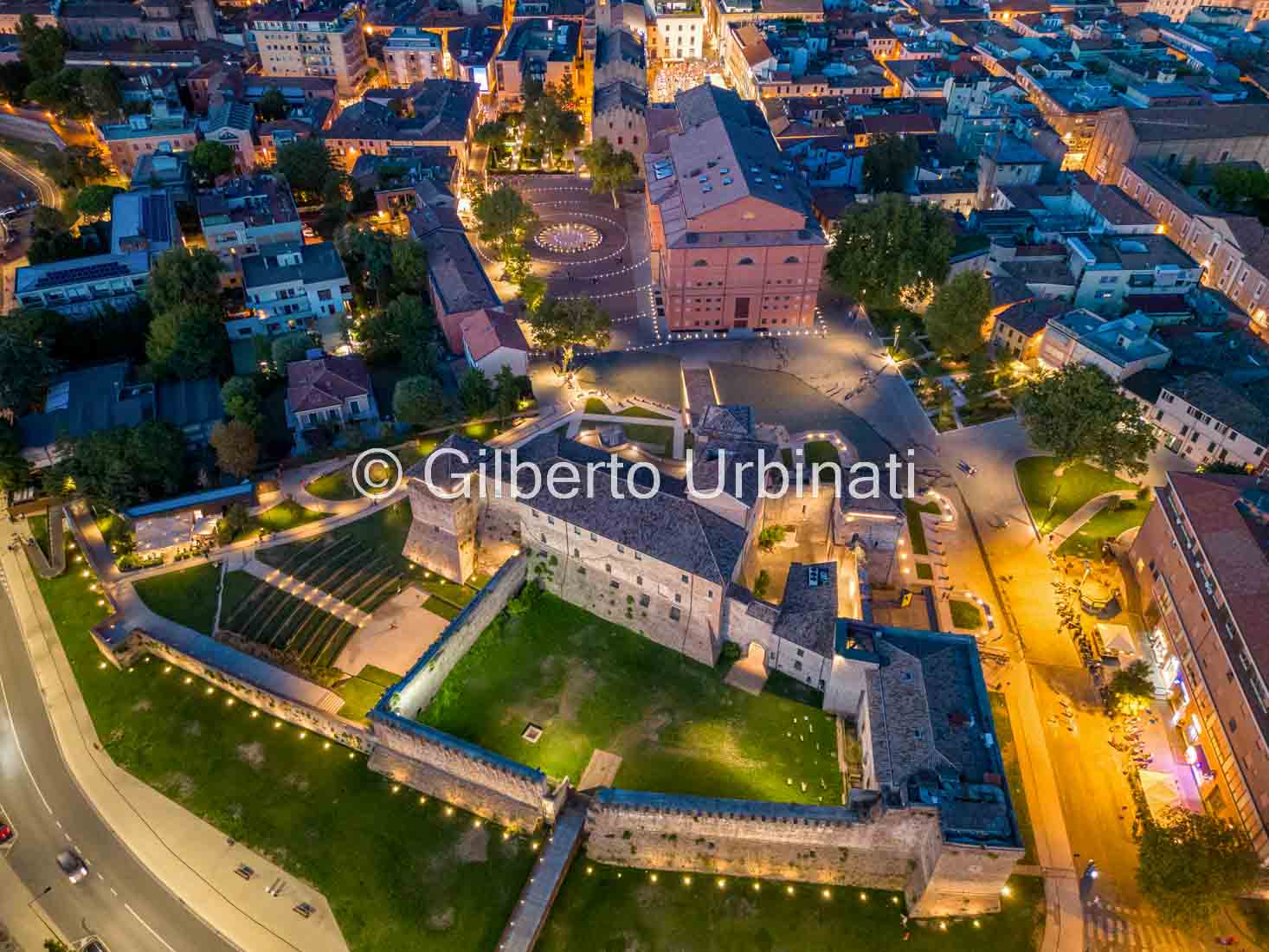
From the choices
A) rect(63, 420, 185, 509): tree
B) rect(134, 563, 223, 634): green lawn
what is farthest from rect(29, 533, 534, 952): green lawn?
rect(63, 420, 185, 509): tree

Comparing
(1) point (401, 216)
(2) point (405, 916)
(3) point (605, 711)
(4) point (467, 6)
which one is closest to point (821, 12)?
(4) point (467, 6)

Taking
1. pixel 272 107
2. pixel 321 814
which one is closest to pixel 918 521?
pixel 321 814

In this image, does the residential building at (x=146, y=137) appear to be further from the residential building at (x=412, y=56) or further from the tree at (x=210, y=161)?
the residential building at (x=412, y=56)

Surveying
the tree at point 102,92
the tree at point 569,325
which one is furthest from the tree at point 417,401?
the tree at point 102,92

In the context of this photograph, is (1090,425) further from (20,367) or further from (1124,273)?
(20,367)

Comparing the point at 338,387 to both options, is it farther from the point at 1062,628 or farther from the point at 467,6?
the point at 467,6

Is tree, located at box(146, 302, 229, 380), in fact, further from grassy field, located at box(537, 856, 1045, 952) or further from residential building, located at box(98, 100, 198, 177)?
grassy field, located at box(537, 856, 1045, 952)

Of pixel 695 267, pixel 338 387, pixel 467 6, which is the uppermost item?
pixel 467 6
